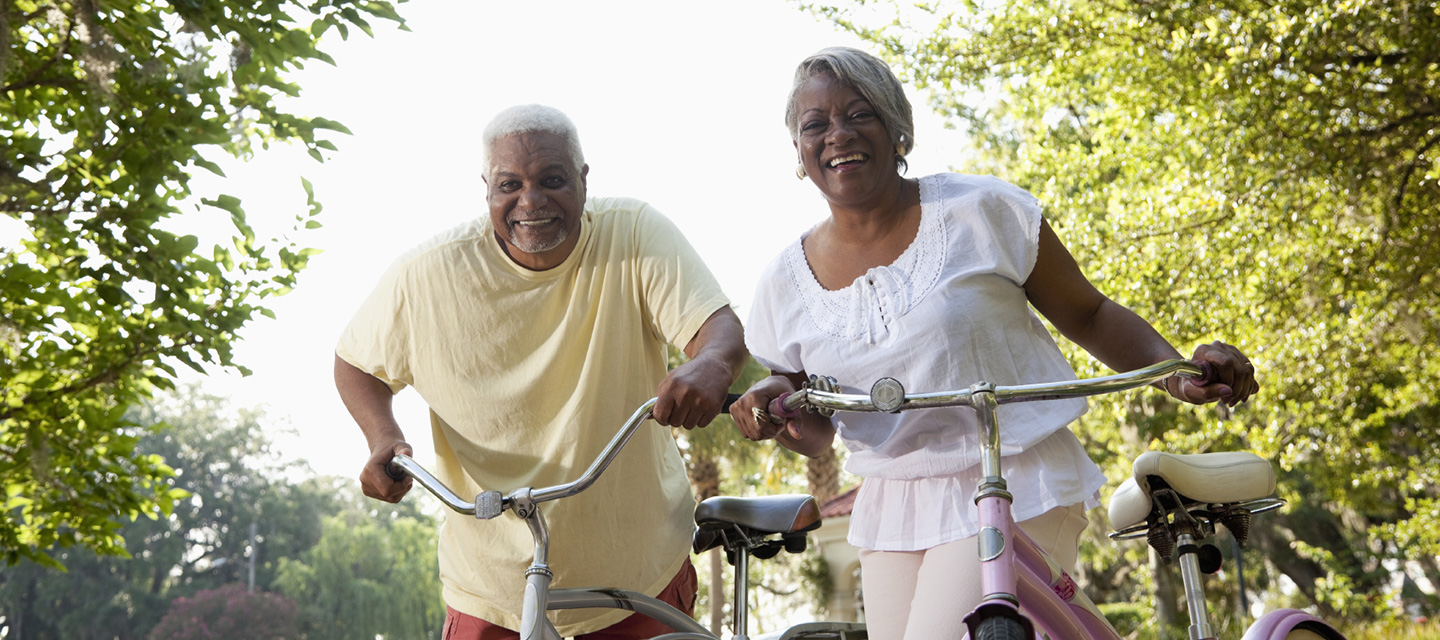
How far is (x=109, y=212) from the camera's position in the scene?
4695mm

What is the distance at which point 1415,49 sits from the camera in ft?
27.2

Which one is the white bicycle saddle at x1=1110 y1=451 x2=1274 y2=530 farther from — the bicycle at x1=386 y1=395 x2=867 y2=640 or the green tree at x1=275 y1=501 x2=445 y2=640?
the green tree at x1=275 y1=501 x2=445 y2=640

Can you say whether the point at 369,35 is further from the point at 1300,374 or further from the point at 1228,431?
the point at 1228,431

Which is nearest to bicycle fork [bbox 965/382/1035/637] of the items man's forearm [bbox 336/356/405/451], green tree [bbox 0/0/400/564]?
man's forearm [bbox 336/356/405/451]

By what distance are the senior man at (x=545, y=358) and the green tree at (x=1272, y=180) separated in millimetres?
7053

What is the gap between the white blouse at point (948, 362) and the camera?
7.38 ft

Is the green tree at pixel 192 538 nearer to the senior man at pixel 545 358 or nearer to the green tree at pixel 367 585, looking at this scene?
the green tree at pixel 367 585

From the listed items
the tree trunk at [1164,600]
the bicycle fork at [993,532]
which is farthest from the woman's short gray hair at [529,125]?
the tree trunk at [1164,600]

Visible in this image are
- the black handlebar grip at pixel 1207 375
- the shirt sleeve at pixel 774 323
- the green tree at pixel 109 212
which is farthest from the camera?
the green tree at pixel 109 212

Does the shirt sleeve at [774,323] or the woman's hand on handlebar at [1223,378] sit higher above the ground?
the shirt sleeve at [774,323]

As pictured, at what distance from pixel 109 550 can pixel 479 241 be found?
3973 millimetres

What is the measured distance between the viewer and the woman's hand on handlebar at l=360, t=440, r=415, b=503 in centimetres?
251

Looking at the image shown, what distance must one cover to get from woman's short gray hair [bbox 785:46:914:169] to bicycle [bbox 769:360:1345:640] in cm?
66

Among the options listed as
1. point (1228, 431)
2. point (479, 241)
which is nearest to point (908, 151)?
point (479, 241)
